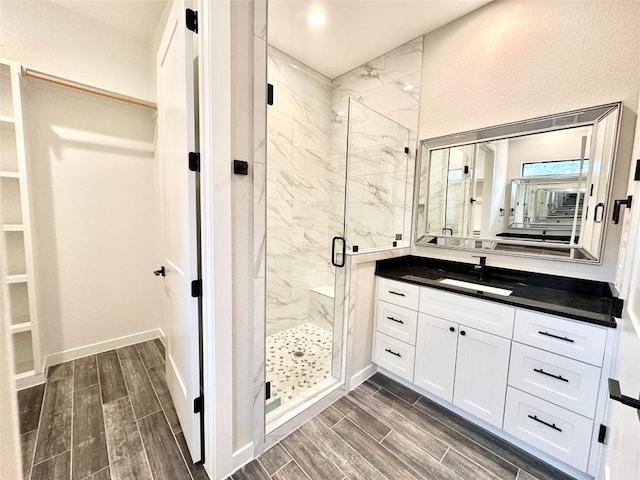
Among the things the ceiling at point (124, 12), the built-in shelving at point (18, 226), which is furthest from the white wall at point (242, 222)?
the built-in shelving at point (18, 226)

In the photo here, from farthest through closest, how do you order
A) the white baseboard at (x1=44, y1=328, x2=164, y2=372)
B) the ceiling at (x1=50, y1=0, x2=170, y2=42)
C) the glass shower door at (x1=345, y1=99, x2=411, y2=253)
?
the glass shower door at (x1=345, y1=99, x2=411, y2=253) < the white baseboard at (x1=44, y1=328, x2=164, y2=372) < the ceiling at (x1=50, y1=0, x2=170, y2=42)

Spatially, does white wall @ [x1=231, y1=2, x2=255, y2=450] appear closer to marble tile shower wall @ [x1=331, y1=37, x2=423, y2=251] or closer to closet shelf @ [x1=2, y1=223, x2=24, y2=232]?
marble tile shower wall @ [x1=331, y1=37, x2=423, y2=251]

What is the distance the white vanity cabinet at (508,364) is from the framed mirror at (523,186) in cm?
66

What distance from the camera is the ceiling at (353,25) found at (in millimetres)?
→ 2021

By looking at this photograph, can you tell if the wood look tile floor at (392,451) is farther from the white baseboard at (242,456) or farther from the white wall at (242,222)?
the white wall at (242,222)

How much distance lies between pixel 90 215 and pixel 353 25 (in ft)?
9.35

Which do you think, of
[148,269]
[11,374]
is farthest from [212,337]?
[148,269]

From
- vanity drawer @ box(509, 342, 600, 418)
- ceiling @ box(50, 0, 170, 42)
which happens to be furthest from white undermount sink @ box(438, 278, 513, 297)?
ceiling @ box(50, 0, 170, 42)

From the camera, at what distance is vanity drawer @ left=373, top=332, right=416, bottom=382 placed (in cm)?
200

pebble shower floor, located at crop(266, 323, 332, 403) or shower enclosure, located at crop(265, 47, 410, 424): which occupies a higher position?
shower enclosure, located at crop(265, 47, 410, 424)

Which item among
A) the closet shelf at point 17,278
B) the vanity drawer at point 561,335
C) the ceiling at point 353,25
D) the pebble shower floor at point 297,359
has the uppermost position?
the ceiling at point 353,25

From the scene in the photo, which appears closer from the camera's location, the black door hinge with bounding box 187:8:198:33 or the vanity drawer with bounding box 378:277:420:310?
the black door hinge with bounding box 187:8:198:33

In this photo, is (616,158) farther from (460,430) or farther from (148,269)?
(148,269)

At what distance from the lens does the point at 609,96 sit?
1.59 meters
